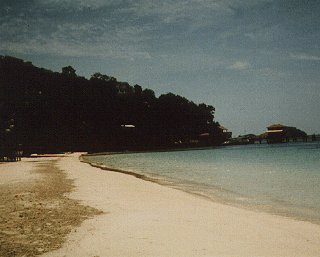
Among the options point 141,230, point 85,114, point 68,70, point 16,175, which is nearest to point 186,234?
point 141,230

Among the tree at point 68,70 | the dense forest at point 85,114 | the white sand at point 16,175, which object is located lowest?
the white sand at point 16,175

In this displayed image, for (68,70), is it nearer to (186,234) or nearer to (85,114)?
(85,114)

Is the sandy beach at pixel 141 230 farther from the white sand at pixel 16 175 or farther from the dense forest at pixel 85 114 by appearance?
the dense forest at pixel 85 114

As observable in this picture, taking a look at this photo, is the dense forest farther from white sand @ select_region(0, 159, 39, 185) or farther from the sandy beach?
the sandy beach

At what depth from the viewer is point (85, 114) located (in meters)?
79.9

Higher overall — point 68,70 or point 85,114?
point 68,70

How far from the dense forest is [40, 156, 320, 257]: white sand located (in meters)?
37.6

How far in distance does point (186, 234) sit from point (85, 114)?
76.8 m

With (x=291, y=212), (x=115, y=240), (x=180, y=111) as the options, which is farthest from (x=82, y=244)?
(x=180, y=111)

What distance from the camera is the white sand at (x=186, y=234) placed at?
16.4ft

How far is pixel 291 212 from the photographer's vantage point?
367 inches

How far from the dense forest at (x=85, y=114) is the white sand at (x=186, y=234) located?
37625mm

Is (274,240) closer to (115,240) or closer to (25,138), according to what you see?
(115,240)

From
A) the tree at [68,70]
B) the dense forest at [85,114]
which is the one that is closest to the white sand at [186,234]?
the dense forest at [85,114]
